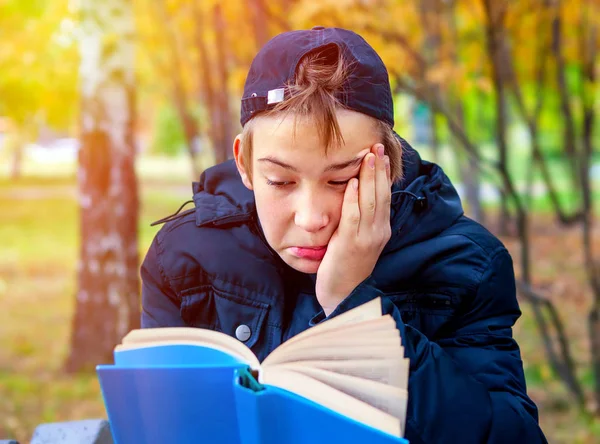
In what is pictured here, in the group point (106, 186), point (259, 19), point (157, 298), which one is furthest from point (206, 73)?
point (157, 298)

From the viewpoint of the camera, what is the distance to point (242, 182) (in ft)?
5.42

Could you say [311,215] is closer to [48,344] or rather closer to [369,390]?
[369,390]

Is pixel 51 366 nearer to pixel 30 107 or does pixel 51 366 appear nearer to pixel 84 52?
pixel 84 52

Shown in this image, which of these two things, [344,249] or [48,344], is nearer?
[344,249]

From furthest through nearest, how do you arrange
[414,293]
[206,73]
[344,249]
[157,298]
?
[206,73] → [157,298] → [414,293] → [344,249]

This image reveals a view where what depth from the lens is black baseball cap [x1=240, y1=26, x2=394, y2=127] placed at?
1.33 m

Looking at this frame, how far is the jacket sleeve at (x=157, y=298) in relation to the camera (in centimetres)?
160

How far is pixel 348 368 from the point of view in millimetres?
1042

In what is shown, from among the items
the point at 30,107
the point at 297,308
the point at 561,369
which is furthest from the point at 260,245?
the point at 30,107

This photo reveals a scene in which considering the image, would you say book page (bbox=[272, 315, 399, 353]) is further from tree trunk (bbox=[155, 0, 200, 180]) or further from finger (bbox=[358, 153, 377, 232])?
tree trunk (bbox=[155, 0, 200, 180])

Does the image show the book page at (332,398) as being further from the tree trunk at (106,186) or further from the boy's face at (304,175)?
the tree trunk at (106,186)

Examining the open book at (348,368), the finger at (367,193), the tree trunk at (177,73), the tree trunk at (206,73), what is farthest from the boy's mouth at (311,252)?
the tree trunk at (177,73)

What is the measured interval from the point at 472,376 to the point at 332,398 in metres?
0.45

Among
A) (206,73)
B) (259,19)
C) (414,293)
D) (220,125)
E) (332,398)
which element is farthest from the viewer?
(220,125)
